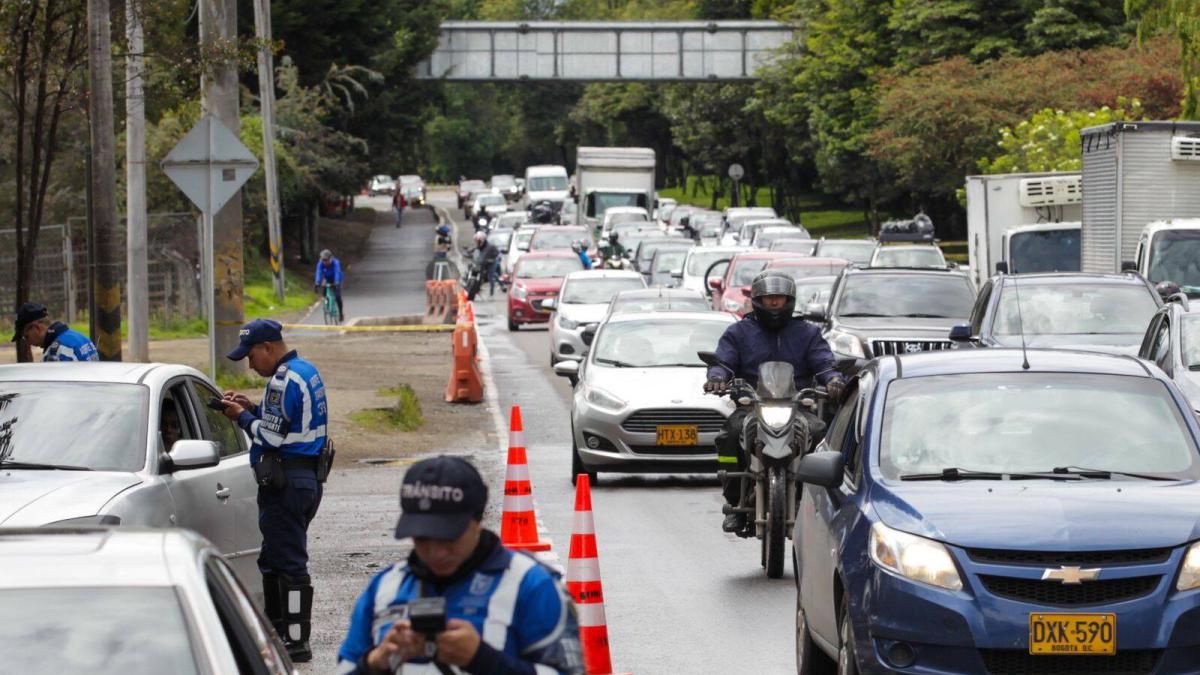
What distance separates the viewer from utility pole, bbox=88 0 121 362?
57.3 ft

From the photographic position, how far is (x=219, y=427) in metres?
11.4

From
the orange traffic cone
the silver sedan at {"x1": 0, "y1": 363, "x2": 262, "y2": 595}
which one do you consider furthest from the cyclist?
the silver sedan at {"x1": 0, "y1": 363, "x2": 262, "y2": 595}

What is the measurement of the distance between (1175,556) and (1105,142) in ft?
71.9

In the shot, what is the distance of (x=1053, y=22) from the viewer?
6538cm

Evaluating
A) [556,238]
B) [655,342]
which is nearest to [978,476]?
[655,342]

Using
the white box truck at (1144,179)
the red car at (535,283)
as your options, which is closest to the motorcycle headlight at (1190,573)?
the white box truck at (1144,179)

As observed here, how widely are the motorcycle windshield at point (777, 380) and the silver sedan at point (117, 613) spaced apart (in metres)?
7.87

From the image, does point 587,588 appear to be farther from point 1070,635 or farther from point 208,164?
point 208,164

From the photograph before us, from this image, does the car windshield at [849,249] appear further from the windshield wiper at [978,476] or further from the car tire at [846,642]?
the car tire at [846,642]

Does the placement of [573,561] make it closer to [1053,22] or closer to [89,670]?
[89,670]

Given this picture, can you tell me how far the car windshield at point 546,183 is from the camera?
3954 inches

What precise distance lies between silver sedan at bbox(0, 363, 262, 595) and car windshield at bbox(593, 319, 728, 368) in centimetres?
903

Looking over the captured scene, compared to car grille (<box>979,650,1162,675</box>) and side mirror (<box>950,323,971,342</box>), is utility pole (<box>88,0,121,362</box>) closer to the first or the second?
side mirror (<box>950,323,971,342</box>)

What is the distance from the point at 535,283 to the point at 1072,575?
1443 inches
